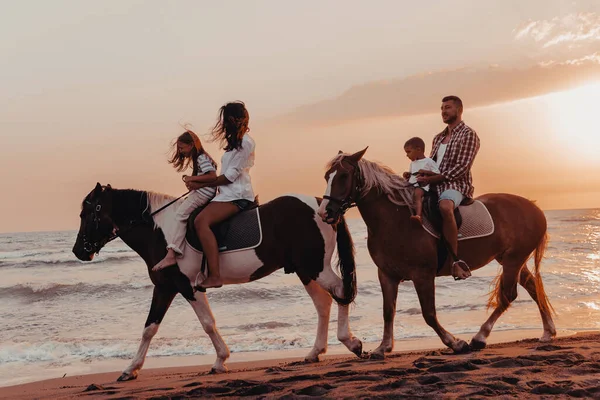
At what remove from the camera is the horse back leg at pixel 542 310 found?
753 cm

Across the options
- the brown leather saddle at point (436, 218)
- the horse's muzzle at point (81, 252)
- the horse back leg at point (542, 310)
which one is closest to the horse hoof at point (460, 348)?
the brown leather saddle at point (436, 218)

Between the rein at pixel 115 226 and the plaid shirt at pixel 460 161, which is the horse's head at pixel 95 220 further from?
the plaid shirt at pixel 460 161

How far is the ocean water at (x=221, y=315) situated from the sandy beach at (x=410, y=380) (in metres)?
2.97

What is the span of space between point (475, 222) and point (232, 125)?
2555 millimetres

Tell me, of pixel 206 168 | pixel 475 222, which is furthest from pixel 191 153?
pixel 475 222

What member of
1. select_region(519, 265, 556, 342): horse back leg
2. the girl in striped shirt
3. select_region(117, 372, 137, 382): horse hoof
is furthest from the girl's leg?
select_region(519, 265, 556, 342): horse back leg

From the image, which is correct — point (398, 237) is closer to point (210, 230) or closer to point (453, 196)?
point (453, 196)

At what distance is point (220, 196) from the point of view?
272 inches

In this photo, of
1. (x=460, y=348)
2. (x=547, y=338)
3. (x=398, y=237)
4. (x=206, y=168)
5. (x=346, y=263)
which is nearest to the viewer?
(x=398, y=237)

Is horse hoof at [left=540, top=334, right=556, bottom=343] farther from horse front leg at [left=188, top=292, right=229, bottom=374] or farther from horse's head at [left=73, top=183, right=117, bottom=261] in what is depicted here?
horse's head at [left=73, top=183, right=117, bottom=261]

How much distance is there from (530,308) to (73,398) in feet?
Result: 29.6

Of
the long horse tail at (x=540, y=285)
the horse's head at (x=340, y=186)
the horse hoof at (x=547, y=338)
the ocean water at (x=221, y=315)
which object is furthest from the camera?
the ocean water at (x=221, y=315)

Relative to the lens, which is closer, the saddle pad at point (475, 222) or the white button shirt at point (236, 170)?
the saddle pad at point (475, 222)

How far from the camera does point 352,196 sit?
20.4 ft
